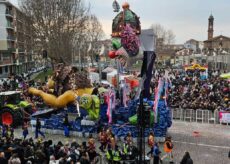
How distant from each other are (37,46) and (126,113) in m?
31.3

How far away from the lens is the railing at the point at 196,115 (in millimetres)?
21609

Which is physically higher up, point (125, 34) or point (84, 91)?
point (125, 34)

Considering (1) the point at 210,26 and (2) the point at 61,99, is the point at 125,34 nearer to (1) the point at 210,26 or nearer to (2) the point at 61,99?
(2) the point at 61,99

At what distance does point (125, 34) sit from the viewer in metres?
19.8

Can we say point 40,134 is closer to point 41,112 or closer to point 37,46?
point 41,112

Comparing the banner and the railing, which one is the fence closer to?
the railing

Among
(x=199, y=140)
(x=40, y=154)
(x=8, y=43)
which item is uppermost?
(x=8, y=43)

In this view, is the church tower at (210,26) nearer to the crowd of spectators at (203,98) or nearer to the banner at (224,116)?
the crowd of spectators at (203,98)

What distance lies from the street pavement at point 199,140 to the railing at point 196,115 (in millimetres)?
525

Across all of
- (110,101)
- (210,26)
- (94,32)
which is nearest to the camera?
(110,101)

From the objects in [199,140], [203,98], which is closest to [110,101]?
[199,140]

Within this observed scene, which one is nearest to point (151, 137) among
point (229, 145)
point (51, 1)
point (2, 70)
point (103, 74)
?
point (229, 145)

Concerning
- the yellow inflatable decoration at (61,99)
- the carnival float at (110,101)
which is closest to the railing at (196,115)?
the carnival float at (110,101)

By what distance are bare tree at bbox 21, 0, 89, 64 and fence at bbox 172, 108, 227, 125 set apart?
2279cm
